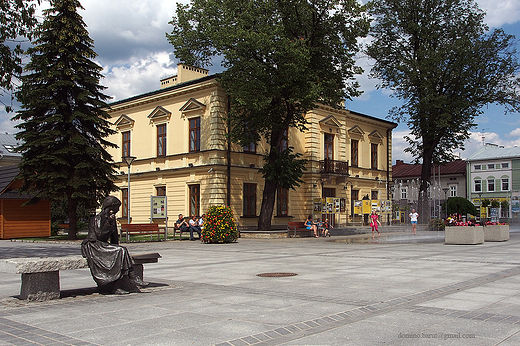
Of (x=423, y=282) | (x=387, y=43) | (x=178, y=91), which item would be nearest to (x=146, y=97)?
(x=178, y=91)

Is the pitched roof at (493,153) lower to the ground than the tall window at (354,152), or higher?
higher

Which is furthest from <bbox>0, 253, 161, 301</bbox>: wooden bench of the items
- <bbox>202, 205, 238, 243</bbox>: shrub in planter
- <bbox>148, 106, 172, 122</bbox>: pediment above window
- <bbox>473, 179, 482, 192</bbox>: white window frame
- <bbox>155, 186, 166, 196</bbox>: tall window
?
<bbox>473, 179, 482, 192</bbox>: white window frame

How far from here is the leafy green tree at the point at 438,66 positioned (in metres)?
36.8

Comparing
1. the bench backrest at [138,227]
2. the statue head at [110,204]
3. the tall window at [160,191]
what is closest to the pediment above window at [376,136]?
the tall window at [160,191]

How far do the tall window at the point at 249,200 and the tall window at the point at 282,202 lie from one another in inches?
103

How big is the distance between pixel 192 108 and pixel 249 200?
7.29 m

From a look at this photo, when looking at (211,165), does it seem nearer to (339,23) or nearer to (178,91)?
(178,91)

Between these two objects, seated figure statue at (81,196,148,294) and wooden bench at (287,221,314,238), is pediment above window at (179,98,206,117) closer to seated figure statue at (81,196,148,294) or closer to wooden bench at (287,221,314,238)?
wooden bench at (287,221,314,238)

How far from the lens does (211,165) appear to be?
31609mm

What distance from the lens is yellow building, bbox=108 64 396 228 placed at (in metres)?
32.2

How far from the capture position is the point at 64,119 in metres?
26.9

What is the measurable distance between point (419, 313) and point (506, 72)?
35992 millimetres

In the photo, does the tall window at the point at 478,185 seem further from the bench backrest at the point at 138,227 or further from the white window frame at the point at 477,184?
the bench backrest at the point at 138,227

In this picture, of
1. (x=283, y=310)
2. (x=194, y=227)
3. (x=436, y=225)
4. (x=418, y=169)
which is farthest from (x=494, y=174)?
(x=283, y=310)
